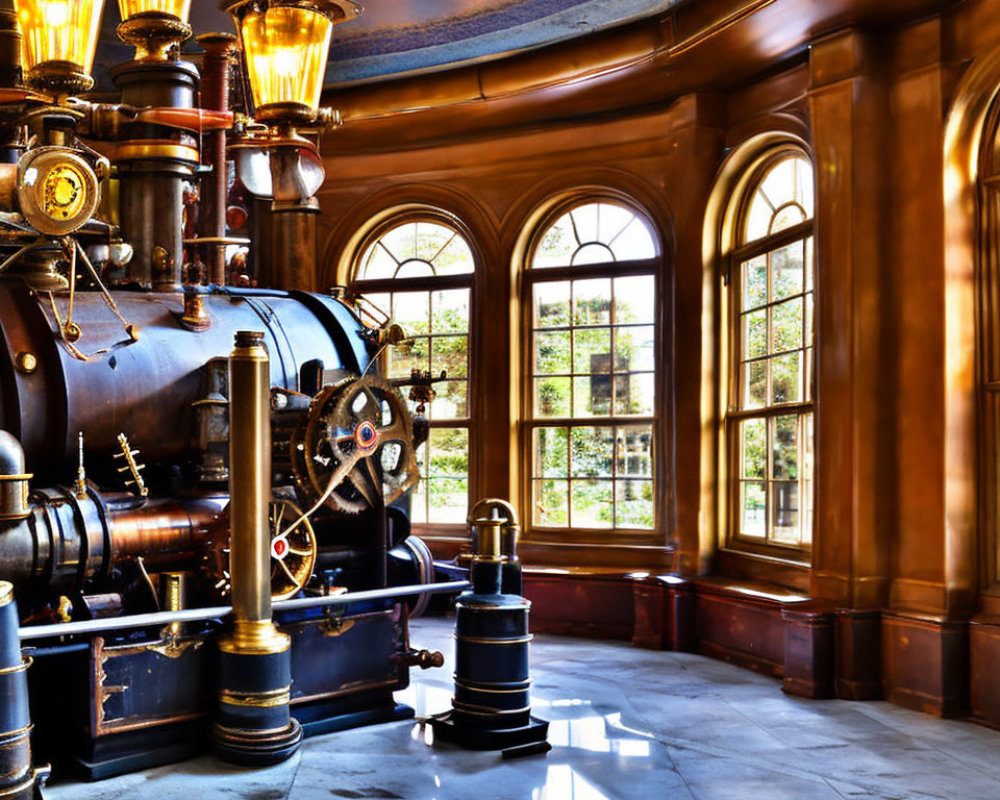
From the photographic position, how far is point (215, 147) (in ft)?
20.6

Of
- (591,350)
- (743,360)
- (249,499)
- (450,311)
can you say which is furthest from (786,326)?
(249,499)

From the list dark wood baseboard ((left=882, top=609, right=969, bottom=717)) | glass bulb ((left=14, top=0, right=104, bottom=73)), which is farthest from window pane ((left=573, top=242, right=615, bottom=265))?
glass bulb ((left=14, top=0, right=104, bottom=73))

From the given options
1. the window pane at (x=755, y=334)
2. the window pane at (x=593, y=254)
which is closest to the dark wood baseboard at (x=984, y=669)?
the window pane at (x=755, y=334)

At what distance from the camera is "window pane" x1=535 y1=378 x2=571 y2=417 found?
8.16 m

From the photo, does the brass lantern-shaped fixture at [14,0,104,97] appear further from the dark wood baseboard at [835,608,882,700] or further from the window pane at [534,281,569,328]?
the window pane at [534,281,569,328]

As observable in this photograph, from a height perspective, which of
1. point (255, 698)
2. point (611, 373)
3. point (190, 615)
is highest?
point (611, 373)

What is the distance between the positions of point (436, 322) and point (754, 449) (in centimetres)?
261

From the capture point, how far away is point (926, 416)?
226 inches

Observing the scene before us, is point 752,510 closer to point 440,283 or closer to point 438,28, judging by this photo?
point 440,283

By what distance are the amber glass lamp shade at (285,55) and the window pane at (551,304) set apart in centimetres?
441

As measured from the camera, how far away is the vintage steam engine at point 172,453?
3.94 metres

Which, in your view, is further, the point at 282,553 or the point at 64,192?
the point at 282,553

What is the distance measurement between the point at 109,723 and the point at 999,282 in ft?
14.5

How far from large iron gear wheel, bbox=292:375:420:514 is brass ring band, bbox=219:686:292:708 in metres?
0.85
